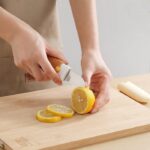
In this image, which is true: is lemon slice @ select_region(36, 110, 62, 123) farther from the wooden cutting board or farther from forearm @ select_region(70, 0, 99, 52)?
forearm @ select_region(70, 0, 99, 52)

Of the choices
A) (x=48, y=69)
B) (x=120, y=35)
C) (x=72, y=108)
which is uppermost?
(x=48, y=69)

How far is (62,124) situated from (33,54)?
18 centimetres

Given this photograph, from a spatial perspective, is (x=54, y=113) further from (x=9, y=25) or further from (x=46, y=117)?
(x=9, y=25)

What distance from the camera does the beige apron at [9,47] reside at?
130cm

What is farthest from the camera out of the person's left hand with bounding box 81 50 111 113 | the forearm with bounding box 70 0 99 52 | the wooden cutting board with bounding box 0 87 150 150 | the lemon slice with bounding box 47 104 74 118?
the forearm with bounding box 70 0 99 52

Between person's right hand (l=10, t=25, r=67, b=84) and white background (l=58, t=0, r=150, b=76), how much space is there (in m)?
0.96

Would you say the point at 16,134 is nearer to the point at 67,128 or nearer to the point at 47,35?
the point at 67,128

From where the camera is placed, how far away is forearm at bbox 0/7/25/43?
1073mm

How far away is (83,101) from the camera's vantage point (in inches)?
41.8

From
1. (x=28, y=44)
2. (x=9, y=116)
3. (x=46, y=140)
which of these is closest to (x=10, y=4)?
(x=28, y=44)

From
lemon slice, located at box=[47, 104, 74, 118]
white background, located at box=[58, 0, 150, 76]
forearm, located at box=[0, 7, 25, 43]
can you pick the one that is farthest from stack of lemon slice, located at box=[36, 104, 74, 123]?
white background, located at box=[58, 0, 150, 76]

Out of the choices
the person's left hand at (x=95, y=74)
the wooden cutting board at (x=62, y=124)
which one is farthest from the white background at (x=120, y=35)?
the wooden cutting board at (x=62, y=124)

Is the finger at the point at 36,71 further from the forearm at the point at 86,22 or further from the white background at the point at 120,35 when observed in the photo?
the white background at the point at 120,35

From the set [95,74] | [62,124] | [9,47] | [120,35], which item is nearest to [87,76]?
[95,74]
